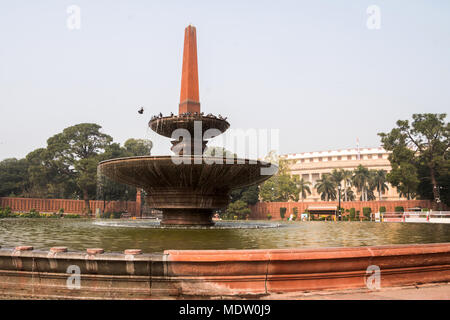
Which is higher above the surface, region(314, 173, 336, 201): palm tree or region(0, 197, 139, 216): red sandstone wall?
region(314, 173, 336, 201): palm tree

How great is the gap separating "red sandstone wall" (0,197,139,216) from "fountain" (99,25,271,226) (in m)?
38.9

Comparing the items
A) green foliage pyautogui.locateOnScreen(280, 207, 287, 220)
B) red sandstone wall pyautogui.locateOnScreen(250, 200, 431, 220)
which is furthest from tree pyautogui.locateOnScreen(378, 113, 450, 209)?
green foliage pyautogui.locateOnScreen(280, 207, 287, 220)

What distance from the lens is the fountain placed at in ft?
41.2

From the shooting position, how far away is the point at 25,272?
4496mm

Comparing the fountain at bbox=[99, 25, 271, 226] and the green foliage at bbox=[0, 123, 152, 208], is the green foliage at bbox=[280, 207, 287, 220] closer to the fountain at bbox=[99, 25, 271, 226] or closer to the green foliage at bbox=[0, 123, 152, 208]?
the green foliage at bbox=[0, 123, 152, 208]

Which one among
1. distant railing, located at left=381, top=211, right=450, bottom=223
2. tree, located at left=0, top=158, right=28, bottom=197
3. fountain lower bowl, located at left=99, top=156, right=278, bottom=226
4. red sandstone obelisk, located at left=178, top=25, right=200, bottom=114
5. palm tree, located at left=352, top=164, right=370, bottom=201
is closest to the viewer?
fountain lower bowl, located at left=99, top=156, right=278, bottom=226

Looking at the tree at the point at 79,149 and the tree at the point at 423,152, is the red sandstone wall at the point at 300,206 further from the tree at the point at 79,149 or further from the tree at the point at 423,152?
the tree at the point at 79,149

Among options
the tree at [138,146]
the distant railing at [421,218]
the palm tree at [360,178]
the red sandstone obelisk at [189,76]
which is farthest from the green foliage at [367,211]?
the red sandstone obelisk at [189,76]

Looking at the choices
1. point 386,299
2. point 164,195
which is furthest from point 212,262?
point 164,195

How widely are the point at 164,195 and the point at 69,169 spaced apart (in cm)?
4745

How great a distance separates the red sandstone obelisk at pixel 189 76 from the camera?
17688 mm

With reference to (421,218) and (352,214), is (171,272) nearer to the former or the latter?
(421,218)

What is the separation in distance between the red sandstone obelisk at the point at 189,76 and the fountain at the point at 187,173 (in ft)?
6.84
